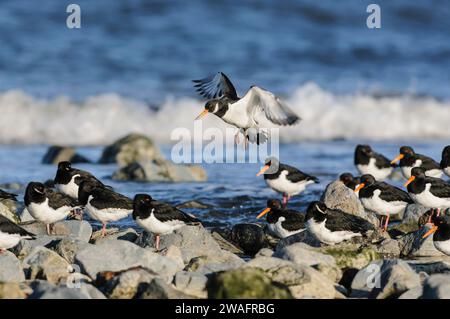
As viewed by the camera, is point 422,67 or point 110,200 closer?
point 110,200

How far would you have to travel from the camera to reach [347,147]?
760 inches

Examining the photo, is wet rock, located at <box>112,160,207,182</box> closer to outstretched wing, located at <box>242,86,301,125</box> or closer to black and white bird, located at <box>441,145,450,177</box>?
outstretched wing, located at <box>242,86,301,125</box>

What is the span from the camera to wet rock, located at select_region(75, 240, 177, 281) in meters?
8.12

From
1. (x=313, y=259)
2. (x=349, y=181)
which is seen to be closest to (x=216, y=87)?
(x=349, y=181)

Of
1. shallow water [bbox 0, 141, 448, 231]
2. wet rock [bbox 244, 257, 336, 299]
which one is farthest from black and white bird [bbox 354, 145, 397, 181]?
wet rock [bbox 244, 257, 336, 299]

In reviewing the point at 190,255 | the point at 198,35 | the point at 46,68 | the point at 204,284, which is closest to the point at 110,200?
the point at 190,255

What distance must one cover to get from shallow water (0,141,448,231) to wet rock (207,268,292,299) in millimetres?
4597

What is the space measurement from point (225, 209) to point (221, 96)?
1.86 meters

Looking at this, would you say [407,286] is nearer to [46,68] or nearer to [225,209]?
[225,209]

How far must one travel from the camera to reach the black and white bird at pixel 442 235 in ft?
30.0

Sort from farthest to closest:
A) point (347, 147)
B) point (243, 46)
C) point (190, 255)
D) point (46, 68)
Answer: point (243, 46) → point (46, 68) → point (347, 147) → point (190, 255)

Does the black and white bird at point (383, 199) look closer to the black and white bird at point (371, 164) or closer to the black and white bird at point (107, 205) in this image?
the black and white bird at point (371, 164)

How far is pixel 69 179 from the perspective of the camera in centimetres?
1164

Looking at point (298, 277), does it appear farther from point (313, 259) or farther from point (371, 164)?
point (371, 164)
